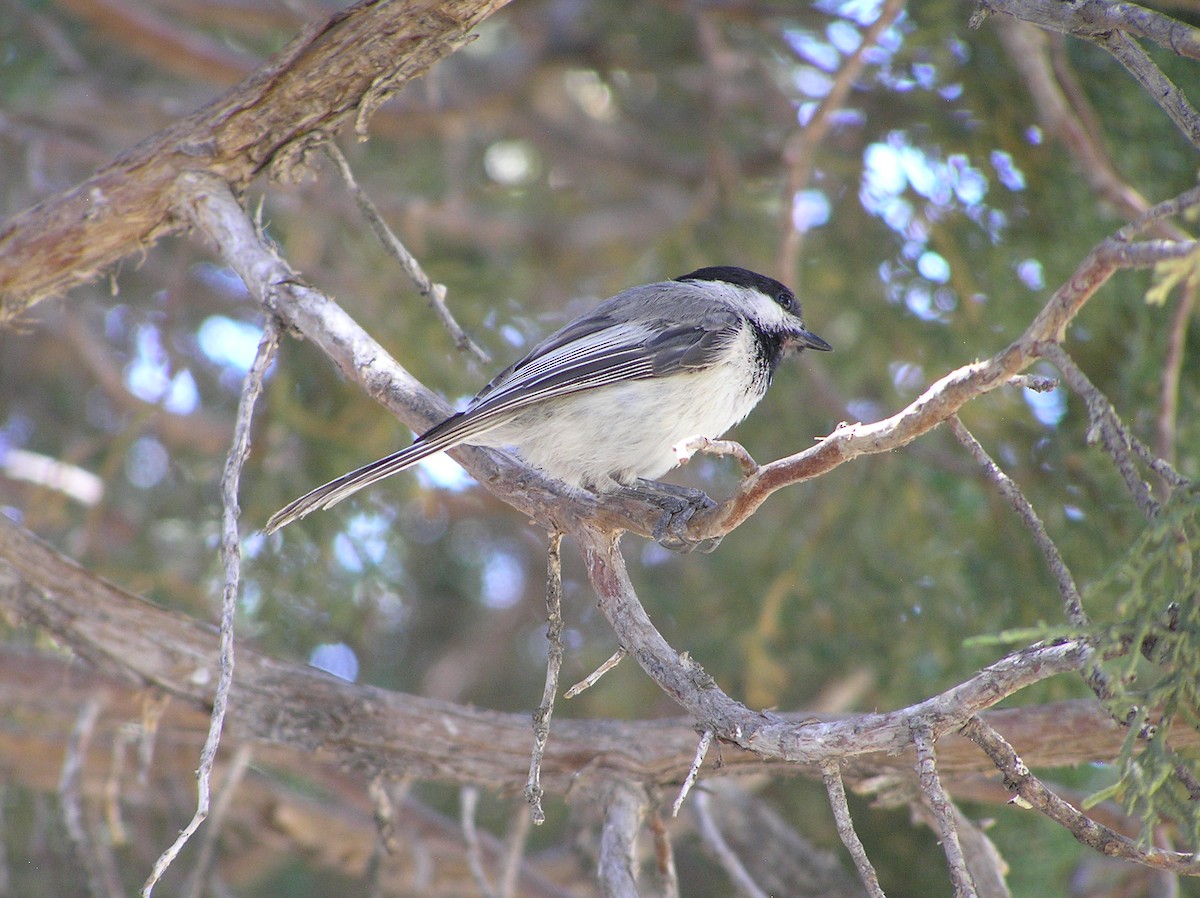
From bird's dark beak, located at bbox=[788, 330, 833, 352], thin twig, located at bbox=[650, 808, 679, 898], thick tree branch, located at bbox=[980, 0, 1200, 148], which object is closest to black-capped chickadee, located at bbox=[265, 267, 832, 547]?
bird's dark beak, located at bbox=[788, 330, 833, 352]

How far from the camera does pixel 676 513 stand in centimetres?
297

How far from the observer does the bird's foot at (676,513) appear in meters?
2.88

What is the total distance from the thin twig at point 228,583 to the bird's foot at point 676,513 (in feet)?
3.59

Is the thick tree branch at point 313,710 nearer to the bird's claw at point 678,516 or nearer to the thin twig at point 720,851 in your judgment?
the thin twig at point 720,851

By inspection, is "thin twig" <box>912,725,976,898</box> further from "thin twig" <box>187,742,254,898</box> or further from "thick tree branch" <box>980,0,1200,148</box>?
"thin twig" <box>187,742,254,898</box>

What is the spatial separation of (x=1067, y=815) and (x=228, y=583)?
1.77 meters

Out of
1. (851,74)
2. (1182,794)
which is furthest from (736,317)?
(1182,794)

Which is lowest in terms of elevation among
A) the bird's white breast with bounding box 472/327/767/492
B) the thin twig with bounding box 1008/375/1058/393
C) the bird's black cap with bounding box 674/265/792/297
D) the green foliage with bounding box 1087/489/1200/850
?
the green foliage with bounding box 1087/489/1200/850

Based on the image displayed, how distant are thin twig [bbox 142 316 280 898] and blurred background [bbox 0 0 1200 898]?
2.87ft

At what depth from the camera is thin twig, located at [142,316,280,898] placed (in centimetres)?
205

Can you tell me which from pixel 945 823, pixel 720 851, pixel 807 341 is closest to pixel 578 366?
pixel 807 341

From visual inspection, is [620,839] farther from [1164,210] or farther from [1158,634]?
[1164,210]

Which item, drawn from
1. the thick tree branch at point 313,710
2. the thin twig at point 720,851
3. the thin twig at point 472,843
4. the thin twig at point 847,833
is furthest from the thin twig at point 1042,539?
the thin twig at point 472,843

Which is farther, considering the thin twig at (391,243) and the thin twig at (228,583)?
the thin twig at (391,243)
